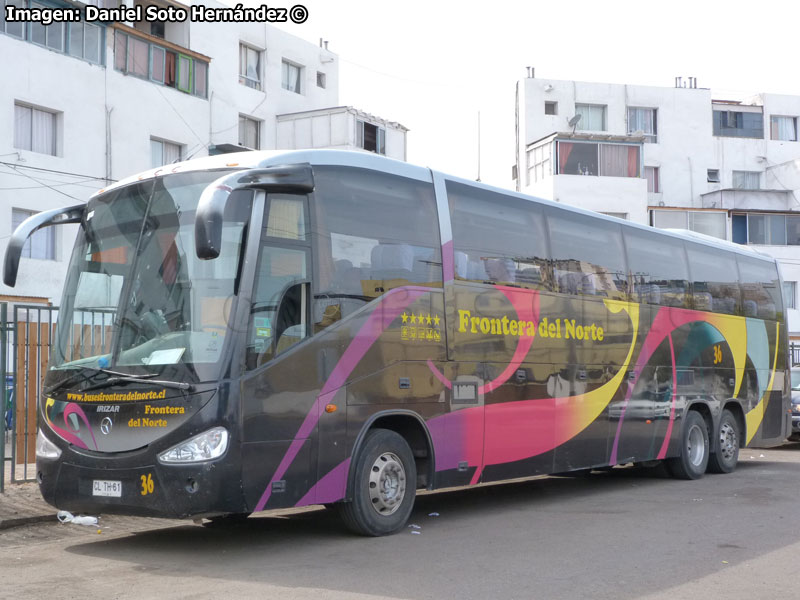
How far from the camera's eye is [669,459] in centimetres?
1545

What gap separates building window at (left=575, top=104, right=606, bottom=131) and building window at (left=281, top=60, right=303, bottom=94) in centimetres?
1686

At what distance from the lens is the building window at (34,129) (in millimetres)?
29859

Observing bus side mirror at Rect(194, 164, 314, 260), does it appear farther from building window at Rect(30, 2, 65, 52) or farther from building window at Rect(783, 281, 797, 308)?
building window at Rect(783, 281, 797, 308)

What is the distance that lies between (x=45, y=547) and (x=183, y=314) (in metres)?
2.62

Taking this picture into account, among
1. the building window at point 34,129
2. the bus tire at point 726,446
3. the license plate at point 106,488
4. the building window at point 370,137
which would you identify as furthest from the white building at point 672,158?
the license plate at point 106,488

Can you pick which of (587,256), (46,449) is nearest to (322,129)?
(587,256)

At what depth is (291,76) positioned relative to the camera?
1753 inches

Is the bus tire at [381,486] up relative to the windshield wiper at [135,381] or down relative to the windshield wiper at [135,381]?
down

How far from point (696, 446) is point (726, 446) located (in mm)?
1052

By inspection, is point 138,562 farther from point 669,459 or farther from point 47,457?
point 669,459

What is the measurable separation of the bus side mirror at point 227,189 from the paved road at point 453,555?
2450 millimetres

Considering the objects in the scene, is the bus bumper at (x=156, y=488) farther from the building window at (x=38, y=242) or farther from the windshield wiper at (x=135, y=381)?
the building window at (x=38, y=242)

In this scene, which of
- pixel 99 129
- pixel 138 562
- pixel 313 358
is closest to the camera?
pixel 138 562

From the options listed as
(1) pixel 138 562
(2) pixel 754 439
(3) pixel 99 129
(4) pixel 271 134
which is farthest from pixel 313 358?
(4) pixel 271 134
